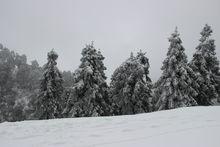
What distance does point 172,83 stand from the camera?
80.4 ft

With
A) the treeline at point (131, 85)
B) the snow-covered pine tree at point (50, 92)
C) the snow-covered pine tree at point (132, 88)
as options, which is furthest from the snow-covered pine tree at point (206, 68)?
the snow-covered pine tree at point (50, 92)

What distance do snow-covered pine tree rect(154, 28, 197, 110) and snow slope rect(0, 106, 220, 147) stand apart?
13.4m

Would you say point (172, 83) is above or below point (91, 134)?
above

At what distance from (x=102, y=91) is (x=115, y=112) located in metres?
6.43

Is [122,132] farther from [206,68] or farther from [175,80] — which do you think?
[206,68]

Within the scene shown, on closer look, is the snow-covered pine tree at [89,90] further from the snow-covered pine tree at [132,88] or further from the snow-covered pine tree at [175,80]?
the snow-covered pine tree at [175,80]

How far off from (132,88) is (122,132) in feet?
69.6

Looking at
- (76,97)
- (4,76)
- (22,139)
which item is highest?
(4,76)

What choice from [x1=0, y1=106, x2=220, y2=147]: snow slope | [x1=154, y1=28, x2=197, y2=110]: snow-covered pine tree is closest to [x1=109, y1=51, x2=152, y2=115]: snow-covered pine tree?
[x1=154, y1=28, x2=197, y2=110]: snow-covered pine tree

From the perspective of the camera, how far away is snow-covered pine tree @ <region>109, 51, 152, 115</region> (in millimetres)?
28359

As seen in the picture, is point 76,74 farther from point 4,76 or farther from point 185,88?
point 4,76

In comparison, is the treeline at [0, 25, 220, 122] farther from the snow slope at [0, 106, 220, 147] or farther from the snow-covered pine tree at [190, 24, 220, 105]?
the snow slope at [0, 106, 220, 147]

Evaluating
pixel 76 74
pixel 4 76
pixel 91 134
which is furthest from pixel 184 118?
pixel 4 76

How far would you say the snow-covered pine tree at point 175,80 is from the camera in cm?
2394
